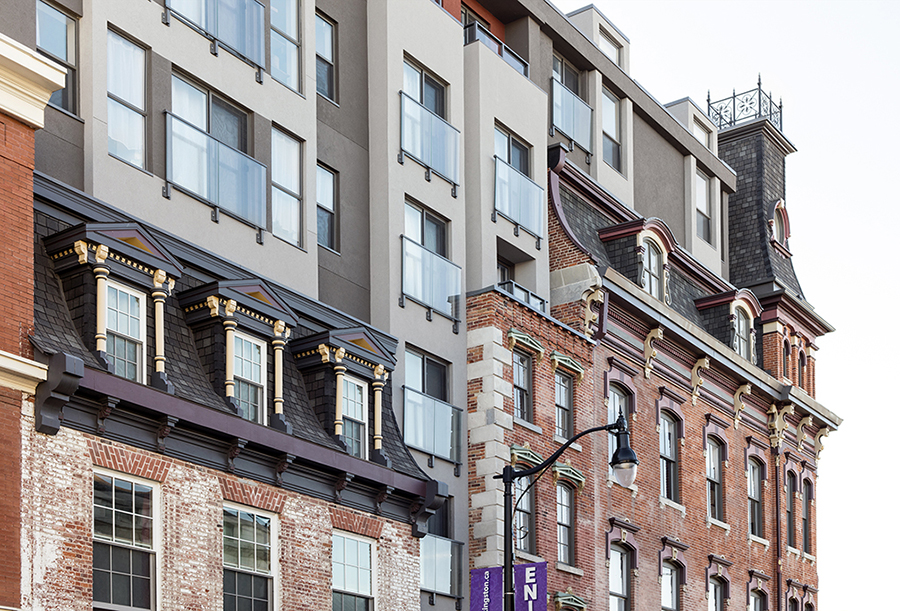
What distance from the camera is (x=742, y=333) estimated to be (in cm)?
4522

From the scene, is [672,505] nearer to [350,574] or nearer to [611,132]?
[611,132]

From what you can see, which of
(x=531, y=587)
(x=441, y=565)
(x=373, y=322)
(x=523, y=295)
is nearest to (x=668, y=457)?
(x=523, y=295)

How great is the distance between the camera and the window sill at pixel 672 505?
3794 centimetres

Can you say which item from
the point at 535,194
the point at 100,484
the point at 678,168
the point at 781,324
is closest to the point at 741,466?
the point at 781,324

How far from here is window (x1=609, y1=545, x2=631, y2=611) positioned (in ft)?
116

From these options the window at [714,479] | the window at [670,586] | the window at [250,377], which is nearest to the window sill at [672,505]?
the window at [670,586]

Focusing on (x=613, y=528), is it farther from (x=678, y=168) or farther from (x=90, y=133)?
(x=90, y=133)

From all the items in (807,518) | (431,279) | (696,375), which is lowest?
(807,518)

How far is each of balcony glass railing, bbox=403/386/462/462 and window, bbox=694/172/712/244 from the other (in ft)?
61.1

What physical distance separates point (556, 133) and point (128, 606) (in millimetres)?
Result: 21392

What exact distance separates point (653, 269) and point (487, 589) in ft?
45.5

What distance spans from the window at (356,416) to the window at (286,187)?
302 centimetres

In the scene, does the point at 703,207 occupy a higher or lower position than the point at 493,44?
lower

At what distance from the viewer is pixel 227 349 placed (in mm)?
23328
